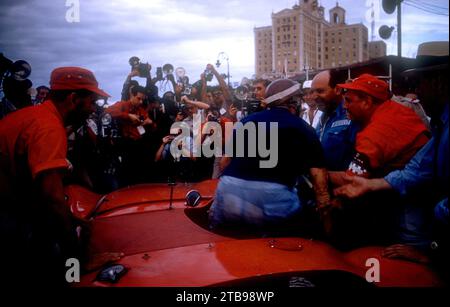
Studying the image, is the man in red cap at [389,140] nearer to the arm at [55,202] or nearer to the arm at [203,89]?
the arm at [55,202]

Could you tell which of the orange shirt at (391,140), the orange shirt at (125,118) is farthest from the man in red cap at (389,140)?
the orange shirt at (125,118)

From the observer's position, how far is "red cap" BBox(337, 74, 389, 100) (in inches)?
98.3

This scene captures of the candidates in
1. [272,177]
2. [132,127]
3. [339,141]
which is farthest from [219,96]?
[272,177]

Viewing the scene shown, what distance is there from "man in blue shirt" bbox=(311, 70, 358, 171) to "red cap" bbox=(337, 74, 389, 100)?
33 centimetres

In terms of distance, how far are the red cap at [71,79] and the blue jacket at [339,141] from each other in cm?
174

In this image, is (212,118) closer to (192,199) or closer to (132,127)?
(132,127)

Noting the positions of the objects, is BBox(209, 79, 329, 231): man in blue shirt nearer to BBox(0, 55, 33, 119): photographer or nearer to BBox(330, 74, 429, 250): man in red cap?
BBox(330, 74, 429, 250): man in red cap

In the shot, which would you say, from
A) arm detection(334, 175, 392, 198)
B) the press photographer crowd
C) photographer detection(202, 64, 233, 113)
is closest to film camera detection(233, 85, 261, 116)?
photographer detection(202, 64, 233, 113)

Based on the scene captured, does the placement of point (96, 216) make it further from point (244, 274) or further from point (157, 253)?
point (244, 274)

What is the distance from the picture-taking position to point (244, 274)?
1784 millimetres

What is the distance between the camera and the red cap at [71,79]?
2.04m

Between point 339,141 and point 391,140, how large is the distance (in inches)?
32.9
